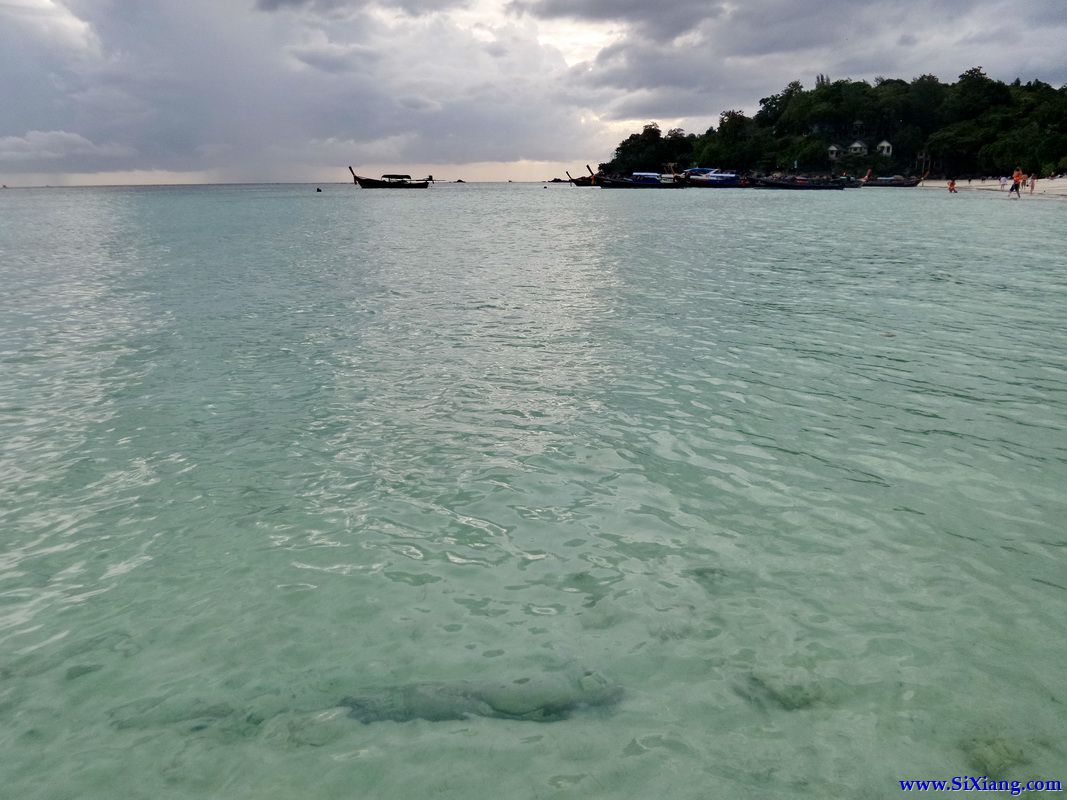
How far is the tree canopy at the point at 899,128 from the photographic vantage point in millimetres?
140125

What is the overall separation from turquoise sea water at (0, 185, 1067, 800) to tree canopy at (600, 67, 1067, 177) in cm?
14651

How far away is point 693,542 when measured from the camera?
252 inches

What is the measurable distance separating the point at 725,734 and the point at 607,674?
87cm

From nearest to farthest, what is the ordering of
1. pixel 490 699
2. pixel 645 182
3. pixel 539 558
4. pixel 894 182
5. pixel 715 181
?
pixel 490 699
pixel 539 558
pixel 894 182
pixel 715 181
pixel 645 182

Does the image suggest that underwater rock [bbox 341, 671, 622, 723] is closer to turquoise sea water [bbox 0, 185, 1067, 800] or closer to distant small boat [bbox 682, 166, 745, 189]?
turquoise sea water [bbox 0, 185, 1067, 800]

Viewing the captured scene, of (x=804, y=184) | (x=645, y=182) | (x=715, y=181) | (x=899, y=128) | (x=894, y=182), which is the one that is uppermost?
(x=899, y=128)

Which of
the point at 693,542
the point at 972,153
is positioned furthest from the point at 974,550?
the point at 972,153

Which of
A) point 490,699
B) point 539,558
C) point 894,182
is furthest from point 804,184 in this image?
point 490,699

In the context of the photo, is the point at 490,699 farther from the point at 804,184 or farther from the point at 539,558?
the point at 804,184

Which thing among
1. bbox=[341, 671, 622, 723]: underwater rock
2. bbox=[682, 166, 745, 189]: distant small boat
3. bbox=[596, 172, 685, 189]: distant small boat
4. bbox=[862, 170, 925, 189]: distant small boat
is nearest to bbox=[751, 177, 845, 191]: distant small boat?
bbox=[682, 166, 745, 189]: distant small boat

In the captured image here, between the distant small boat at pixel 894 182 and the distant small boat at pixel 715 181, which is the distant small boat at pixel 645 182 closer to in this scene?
the distant small boat at pixel 715 181

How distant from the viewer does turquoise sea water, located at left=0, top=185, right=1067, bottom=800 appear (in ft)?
13.3

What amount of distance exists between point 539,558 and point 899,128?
20310 cm

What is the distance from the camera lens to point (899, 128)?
171875 millimetres
